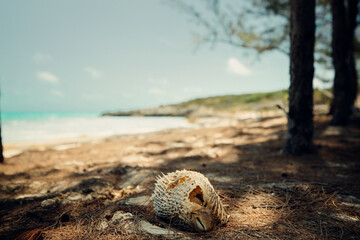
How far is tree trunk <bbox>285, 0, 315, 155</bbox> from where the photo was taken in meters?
4.01

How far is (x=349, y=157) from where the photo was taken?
389cm

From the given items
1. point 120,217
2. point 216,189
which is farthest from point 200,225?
point 216,189

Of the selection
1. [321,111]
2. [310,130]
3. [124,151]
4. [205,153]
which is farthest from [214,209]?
[321,111]

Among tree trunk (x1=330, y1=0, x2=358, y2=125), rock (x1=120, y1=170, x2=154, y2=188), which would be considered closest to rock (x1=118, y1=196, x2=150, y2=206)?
rock (x1=120, y1=170, x2=154, y2=188)

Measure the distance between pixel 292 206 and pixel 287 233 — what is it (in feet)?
1.92

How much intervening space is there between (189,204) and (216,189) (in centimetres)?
82

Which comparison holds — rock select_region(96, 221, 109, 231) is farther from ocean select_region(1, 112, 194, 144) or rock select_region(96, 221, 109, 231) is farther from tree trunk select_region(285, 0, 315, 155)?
ocean select_region(1, 112, 194, 144)

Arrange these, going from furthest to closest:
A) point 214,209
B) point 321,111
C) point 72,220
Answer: point 321,111
point 72,220
point 214,209

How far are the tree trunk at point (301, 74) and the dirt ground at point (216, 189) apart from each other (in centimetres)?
45

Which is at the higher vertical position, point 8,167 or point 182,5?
point 182,5

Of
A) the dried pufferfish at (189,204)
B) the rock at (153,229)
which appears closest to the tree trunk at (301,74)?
the dried pufferfish at (189,204)

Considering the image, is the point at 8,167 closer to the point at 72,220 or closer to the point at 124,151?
the point at 124,151

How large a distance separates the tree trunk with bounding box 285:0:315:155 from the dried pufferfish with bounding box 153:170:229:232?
3.31 m

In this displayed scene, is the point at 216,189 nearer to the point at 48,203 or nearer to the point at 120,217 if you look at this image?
the point at 120,217
